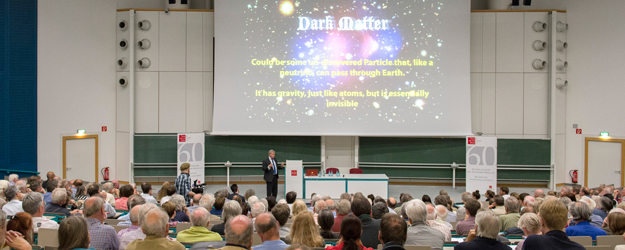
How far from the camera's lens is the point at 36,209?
171 inches

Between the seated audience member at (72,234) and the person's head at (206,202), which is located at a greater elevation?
the seated audience member at (72,234)

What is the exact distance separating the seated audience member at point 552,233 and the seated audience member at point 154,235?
87.0 inches

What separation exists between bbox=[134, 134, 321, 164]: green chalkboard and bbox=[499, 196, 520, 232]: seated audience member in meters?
7.28

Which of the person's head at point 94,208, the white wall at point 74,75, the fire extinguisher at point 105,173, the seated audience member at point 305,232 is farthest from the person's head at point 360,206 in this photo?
the fire extinguisher at point 105,173

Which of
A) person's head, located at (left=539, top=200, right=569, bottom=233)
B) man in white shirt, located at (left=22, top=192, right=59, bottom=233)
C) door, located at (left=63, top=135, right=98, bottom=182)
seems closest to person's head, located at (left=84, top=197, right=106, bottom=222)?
man in white shirt, located at (left=22, top=192, right=59, bottom=233)

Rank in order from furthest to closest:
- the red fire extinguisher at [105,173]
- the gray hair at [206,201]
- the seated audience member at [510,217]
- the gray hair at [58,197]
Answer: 1. the red fire extinguisher at [105,173]
2. the gray hair at [206,201]
3. the gray hair at [58,197]
4. the seated audience member at [510,217]

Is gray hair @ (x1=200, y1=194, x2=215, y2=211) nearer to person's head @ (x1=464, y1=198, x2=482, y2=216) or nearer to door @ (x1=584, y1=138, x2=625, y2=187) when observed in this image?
person's head @ (x1=464, y1=198, x2=482, y2=216)

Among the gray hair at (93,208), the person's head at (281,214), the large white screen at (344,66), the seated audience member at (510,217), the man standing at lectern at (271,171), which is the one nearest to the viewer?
the gray hair at (93,208)

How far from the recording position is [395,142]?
487 inches

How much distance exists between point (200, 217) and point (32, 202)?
1.78m

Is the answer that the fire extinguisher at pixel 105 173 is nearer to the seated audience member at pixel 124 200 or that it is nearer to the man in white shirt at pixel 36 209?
Result: the seated audience member at pixel 124 200

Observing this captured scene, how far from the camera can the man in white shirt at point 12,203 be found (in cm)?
533

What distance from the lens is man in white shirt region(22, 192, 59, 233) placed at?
430cm

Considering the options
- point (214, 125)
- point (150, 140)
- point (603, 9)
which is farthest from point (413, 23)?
point (150, 140)
